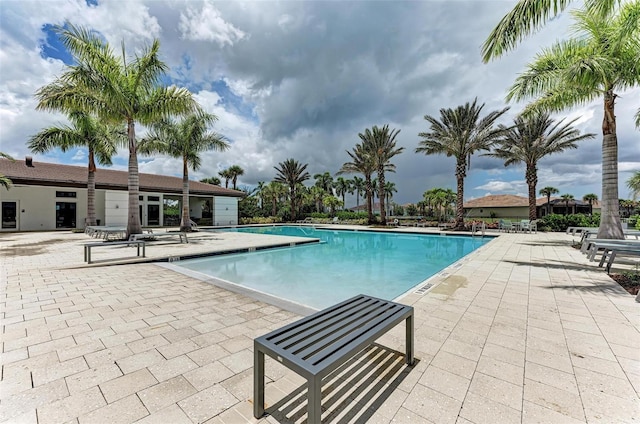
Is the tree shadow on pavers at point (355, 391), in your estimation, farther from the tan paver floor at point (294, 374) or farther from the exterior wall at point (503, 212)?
the exterior wall at point (503, 212)

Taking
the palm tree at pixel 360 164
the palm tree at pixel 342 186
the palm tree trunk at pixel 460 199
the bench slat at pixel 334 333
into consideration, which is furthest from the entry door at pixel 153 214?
the palm tree at pixel 342 186

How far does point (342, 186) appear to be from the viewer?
5622 centimetres

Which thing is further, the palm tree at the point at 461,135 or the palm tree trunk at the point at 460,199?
the palm tree trunk at the point at 460,199

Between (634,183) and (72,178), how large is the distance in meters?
48.0

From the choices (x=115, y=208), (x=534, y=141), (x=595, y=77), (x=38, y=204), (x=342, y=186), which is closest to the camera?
(x=595, y=77)

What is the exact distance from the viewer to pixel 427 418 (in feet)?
5.72

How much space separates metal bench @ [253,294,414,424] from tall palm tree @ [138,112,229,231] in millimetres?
17357

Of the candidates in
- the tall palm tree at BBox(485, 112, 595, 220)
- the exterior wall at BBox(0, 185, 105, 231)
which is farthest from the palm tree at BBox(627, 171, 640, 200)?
the exterior wall at BBox(0, 185, 105, 231)

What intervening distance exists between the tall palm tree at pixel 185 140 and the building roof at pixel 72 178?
23.0 feet

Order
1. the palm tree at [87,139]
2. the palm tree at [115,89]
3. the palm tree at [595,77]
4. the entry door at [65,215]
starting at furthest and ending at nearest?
the entry door at [65,215], the palm tree at [87,139], the palm tree at [115,89], the palm tree at [595,77]

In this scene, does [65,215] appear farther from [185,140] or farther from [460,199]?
[460,199]

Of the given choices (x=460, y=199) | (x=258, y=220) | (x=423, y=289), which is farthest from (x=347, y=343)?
(x=258, y=220)

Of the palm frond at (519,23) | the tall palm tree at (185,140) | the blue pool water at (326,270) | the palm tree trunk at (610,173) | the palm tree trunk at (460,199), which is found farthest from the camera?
the palm tree trunk at (460,199)

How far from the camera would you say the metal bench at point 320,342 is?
1.52m
